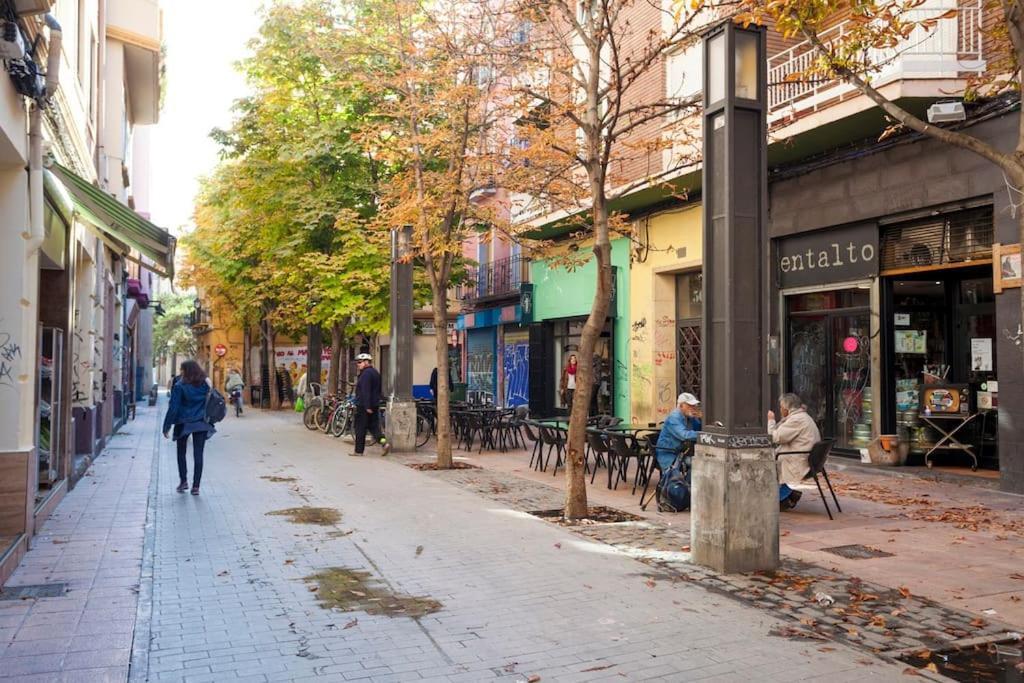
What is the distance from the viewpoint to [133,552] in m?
7.43

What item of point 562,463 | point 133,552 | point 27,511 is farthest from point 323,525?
point 562,463

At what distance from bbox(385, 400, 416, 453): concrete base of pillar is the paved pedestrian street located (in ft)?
20.6

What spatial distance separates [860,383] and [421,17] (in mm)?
9643

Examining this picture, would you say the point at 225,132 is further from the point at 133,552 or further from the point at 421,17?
Result: the point at 133,552

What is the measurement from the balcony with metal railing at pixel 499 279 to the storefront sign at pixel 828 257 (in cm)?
1109

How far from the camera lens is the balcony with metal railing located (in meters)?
26.0

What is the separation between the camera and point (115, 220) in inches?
387

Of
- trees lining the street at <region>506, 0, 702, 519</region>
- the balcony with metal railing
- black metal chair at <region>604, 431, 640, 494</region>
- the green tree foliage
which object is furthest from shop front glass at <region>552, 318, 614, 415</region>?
the green tree foliage

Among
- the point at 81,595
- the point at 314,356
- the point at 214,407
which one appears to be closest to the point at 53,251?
the point at 214,407

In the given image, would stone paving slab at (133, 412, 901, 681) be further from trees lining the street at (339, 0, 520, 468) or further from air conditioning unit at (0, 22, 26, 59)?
trees lining the street at (339, 0, 520, 468)

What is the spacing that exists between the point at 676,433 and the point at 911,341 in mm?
5935

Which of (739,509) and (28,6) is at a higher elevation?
(28,6)

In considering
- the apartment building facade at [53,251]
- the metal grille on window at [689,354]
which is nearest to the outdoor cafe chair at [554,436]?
the metal grille on window at [689,354]

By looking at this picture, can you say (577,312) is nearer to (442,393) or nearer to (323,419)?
(323,419)
